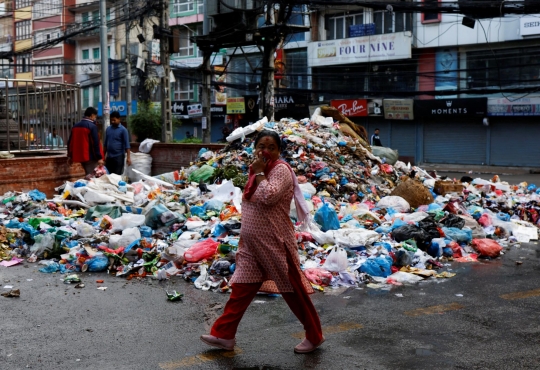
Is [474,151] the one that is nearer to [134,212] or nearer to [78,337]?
[134,212]

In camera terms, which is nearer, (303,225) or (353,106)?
(303,225)

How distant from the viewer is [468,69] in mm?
29297

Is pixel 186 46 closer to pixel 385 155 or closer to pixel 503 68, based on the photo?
pixel 503 68

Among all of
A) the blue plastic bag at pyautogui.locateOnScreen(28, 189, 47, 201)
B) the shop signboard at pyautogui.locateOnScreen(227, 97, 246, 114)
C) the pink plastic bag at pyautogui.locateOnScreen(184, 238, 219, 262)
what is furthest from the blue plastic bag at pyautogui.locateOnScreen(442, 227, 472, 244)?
the shop signboard at pyautogui.locateOnScreen(227, 97, 246, 114)

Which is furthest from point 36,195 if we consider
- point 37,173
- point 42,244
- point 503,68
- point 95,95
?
point 95,95

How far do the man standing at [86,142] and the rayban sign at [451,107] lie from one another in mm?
21340

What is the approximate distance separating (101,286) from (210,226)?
1.98 meters

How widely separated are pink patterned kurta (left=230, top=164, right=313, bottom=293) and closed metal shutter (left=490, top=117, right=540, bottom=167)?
86.6 feet

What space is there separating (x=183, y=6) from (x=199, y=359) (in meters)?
38.6

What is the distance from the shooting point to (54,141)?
501 inches

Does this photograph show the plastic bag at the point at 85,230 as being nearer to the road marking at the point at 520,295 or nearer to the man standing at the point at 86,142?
the man standing at the point at 86,142

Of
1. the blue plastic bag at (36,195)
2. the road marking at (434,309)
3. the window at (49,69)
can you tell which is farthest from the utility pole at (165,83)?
the window at (49,69)

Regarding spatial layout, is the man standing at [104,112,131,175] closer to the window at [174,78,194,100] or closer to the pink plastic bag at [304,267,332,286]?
the pink plastic bag at [304,267,332,286]

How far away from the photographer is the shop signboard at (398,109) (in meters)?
31.3
